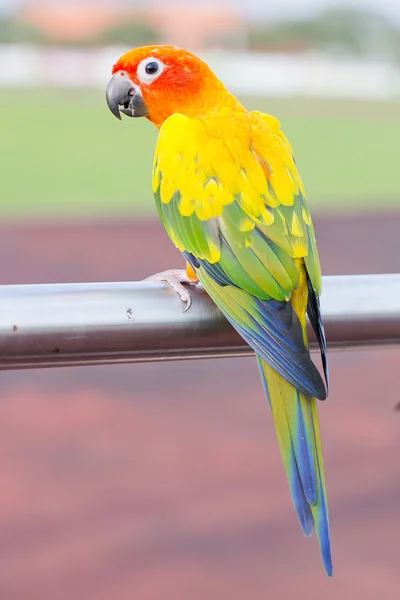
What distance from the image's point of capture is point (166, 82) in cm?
111

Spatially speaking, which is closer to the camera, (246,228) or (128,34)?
(246,228)

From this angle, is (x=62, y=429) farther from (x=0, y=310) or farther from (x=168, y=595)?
(x=0, y=310)

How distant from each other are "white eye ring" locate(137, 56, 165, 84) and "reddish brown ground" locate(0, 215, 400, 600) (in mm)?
1725

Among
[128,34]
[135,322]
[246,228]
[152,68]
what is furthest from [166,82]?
[128,34]

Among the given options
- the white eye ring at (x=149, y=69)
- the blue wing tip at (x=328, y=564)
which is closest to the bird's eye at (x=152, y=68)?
the white eye ring at (x=149, y=69)

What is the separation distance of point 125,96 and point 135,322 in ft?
2.16

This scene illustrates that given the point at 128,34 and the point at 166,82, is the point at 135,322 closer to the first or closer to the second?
the point at 166,82

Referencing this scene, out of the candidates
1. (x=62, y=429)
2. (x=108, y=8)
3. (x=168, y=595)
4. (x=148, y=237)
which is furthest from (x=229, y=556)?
(x=108, y=8)

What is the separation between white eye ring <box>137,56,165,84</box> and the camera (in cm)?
111

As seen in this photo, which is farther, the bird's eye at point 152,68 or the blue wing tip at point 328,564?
the bird's eye at point 152,68

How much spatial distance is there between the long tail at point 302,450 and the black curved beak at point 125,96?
571 mm

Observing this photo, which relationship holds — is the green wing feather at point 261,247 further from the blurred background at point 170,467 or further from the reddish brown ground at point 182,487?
the reddish brown ground at point 182,487

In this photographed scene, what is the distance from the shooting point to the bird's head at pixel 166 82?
110cm

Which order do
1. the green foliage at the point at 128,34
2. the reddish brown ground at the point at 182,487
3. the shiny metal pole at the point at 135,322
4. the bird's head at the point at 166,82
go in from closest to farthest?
the shiny metal pole at the point at 135,322 → the bird's head at the point at 166,82 → the reddish brown ground at the point at 182,487 → the green foliage at the point at 128,34
